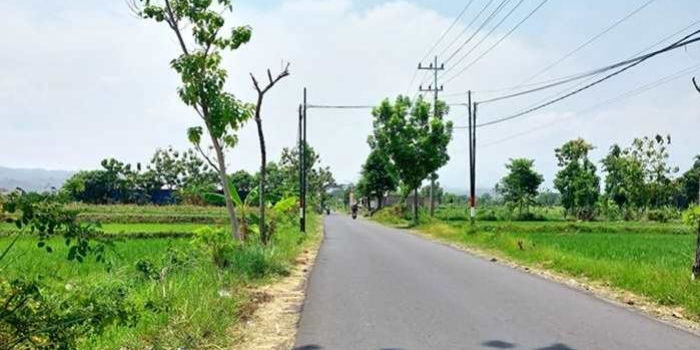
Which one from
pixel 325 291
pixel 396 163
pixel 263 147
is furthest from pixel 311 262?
pixel 396 163

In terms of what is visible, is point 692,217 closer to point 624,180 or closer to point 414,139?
point 414,139

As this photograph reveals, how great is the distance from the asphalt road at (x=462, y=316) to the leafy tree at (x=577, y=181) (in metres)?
49.1

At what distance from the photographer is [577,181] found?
60938 millimetres

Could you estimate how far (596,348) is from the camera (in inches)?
281

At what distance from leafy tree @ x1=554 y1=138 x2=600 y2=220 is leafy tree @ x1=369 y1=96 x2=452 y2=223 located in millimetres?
23897

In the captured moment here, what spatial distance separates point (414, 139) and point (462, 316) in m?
33.4

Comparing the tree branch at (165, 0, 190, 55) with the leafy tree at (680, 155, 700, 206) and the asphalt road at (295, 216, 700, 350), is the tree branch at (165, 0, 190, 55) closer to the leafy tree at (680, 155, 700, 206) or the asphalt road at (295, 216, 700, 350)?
the asphalt road at (295, 216, 700, 350)

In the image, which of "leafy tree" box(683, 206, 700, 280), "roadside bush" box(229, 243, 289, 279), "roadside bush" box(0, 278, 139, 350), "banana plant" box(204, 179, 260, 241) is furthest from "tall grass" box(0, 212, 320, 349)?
"leafy tree" box(683, 206, 700, 280)

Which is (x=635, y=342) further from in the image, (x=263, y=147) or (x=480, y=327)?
(x=263, y=147)

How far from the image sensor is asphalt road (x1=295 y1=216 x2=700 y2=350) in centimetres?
741

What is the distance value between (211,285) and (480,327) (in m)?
4.31

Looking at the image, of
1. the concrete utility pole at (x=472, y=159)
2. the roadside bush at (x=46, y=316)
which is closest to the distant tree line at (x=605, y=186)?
the concrete utility pole at (x=472, y=159)

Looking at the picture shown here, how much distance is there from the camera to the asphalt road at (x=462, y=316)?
741 centimetres

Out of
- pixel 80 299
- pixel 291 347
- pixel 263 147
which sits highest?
pixel 263 147
